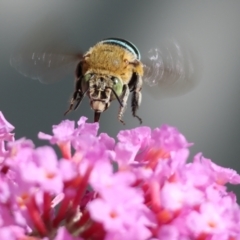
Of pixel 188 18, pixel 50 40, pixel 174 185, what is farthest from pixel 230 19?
pixel 174 185

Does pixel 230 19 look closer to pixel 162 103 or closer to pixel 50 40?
pixel 162 103

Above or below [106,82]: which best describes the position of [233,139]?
below

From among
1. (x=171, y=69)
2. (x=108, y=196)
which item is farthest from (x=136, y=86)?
(x=108, y=196)

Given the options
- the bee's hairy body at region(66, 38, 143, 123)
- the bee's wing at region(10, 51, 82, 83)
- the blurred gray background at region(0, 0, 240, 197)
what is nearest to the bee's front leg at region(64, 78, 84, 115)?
the bee's hairy body at region(66, 38, 143, 123)

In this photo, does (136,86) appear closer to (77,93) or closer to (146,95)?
(77,93)

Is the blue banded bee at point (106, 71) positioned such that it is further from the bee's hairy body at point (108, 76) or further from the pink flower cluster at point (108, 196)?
the pink flower cluster at point (108, 196)

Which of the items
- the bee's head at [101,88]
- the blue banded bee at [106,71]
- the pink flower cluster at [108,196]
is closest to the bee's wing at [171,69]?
the blue banded bee at [106,71]

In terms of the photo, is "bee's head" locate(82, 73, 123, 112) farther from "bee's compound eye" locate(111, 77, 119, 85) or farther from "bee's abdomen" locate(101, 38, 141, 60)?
"bee's abdomen" locate(101, 38, 141, 60)
